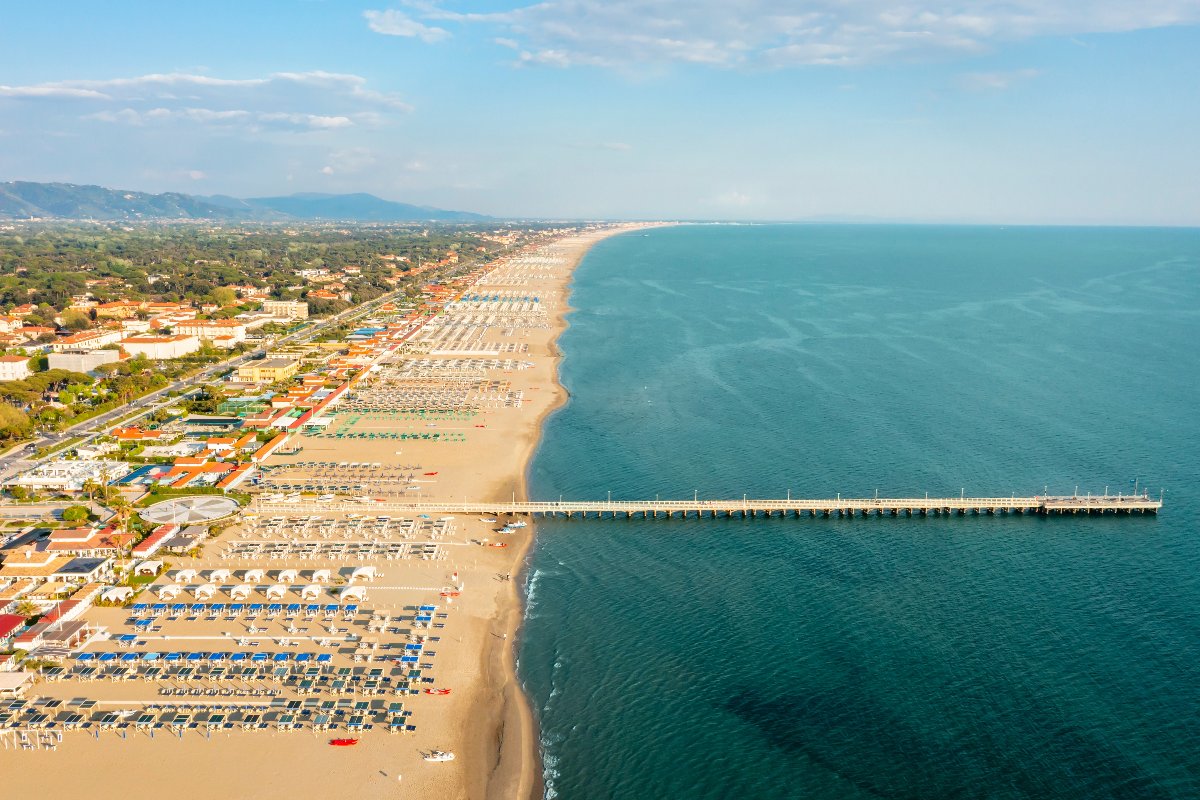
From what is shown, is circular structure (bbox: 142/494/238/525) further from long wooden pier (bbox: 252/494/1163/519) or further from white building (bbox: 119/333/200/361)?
white building (bbox: 119/333/200/361)

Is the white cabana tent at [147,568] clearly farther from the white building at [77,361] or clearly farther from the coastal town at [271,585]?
the white building at [77,361]

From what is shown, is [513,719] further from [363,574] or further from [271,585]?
[271,585]

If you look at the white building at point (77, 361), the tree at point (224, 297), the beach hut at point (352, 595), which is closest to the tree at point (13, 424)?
the white building at point (77, 361)

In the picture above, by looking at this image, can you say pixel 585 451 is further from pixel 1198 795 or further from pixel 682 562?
pixel 1198 795

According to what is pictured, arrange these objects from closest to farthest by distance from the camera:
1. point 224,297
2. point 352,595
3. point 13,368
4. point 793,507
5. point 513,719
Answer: point 513,719, point 352,595, point 793,507, point 13,368, point 224,297

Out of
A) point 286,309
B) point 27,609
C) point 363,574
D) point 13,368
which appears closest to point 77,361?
point 13,368
